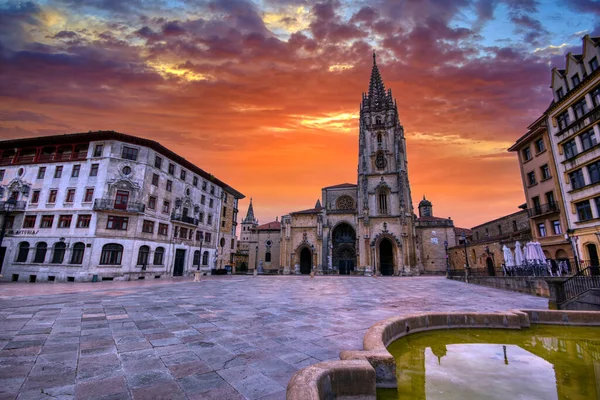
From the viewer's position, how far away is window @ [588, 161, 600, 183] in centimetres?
1820

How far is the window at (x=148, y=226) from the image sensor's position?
24950 mm

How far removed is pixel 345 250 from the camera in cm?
4328

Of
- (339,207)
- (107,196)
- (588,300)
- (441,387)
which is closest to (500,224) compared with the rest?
(339,207)

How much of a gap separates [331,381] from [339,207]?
149 feet

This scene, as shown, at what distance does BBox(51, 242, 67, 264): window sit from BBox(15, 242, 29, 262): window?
2.84m

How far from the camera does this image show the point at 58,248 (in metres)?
22.2

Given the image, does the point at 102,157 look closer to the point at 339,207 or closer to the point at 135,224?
the point at 135,224

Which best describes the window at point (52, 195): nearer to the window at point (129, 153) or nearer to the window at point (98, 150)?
the window at point (98, 150)

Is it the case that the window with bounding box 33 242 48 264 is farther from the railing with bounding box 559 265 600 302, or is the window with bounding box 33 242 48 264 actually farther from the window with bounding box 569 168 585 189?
the window with bounding box 569 168 585 189

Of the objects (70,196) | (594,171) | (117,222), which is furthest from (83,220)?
(594,171)

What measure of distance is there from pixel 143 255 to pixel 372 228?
30.2 m

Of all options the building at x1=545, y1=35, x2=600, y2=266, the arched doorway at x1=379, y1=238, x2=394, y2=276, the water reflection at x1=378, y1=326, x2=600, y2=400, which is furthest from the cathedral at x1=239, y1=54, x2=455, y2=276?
the water reflection at x1=378, y1=326, x2=600, y2=400

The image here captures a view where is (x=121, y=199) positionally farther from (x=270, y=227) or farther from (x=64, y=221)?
(x=270, y=227)

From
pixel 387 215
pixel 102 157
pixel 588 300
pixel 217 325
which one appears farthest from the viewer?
pixel 387 215
